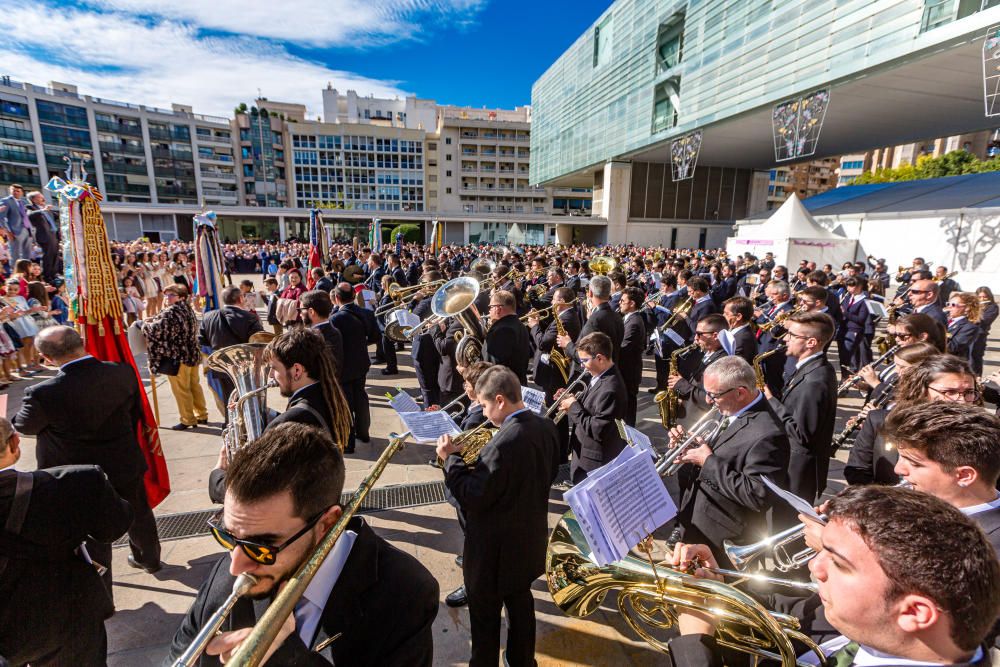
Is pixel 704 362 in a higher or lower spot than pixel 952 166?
lower

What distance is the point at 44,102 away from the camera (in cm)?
4947

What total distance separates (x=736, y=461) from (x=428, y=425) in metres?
1.84

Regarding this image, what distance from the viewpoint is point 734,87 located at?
24.2 meters

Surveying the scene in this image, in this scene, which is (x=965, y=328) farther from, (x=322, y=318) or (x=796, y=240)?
(x=796, y=240)

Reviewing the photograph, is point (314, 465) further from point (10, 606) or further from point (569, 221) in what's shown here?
point (569, 221)

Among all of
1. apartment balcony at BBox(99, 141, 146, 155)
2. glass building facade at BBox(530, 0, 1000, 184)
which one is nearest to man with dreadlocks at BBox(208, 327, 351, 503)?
glass building facade at BBox(530, 0, 1000, 184)

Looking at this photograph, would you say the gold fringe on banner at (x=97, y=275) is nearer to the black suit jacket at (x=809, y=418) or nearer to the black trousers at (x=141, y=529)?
the black trousers at (x=141, y=529)

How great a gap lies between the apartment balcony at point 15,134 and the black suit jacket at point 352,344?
6741cm

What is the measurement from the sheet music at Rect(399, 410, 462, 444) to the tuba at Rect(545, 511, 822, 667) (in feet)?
3.11

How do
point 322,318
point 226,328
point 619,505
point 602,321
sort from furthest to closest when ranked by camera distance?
1. point 602,321
2. point 226,328
3. point 322,318
4. point 619,505

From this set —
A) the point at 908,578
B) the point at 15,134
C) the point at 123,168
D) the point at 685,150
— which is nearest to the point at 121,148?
the point at 123,168

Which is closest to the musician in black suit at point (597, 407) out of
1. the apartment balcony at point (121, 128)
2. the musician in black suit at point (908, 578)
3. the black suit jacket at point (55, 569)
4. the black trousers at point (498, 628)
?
the black trousers at point (498, 628)

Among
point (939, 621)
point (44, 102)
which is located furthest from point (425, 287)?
point (44, 102)

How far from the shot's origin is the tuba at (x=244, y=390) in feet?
9.32
